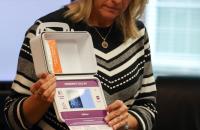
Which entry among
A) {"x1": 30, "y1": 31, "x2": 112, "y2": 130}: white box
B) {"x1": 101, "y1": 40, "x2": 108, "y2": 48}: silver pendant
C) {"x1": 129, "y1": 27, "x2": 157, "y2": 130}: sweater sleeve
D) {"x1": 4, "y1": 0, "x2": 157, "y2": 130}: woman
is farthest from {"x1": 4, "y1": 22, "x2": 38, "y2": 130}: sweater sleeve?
{"x1": 129, "y1": 27, "x2": 157, "y2": 130}: sweater sleeve

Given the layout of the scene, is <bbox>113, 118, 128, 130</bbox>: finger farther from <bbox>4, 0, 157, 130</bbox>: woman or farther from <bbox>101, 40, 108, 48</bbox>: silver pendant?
<bbox>101, 40, 108, 48</bbox>: silver pendant

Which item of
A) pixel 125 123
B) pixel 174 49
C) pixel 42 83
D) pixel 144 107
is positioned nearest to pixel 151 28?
pixel 174 49

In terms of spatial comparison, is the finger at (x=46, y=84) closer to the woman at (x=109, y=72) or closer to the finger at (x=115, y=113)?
the woman at (x=109, y=72)

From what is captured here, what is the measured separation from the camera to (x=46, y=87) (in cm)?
110

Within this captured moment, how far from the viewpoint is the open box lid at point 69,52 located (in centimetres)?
115

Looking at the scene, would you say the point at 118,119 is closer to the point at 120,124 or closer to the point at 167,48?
the point at 120,124

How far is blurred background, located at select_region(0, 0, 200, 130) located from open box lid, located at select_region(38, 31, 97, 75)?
74 cm

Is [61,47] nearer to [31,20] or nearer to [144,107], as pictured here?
Answer: [144,107]

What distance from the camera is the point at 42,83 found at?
1107 millimetres

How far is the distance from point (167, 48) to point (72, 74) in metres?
1.34

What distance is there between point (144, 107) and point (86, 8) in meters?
0.41

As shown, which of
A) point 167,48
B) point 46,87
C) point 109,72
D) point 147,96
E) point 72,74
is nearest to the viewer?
point 46,87

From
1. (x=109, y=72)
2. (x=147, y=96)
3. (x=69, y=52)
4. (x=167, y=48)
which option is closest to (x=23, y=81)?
(x=69, y=52)

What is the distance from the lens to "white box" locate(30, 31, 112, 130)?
1134 mm
